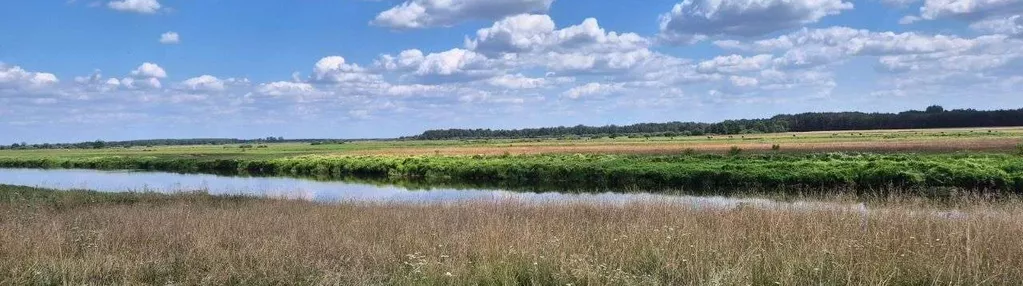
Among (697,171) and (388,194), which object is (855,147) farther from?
(388,194)

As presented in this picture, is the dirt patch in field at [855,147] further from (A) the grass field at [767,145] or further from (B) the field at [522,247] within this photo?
(B) the field at [522,247]

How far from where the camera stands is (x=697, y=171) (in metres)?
33.2

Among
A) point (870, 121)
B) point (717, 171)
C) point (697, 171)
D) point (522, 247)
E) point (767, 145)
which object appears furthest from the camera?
point (870, 121)

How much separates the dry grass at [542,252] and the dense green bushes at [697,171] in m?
18.6

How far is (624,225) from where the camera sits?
9.88 meters

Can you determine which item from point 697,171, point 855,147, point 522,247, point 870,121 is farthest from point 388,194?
point 870,121

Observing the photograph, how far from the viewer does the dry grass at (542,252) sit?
618cm

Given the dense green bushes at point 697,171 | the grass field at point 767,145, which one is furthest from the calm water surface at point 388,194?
the grass field at point 767,145

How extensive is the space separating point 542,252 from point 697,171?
89.7 feet

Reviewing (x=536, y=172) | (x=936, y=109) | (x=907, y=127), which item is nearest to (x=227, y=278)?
(x=536, y=172)

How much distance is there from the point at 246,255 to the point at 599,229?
433 cm

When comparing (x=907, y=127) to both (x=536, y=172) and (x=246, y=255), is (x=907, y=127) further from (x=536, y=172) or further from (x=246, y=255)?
(x=246, y=255)

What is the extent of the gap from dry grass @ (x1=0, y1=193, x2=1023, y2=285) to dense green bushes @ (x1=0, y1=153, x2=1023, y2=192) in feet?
60.9

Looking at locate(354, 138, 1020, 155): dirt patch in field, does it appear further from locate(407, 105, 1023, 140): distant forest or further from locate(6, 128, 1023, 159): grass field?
locate(407, 105, 1023, 140): distant forest
